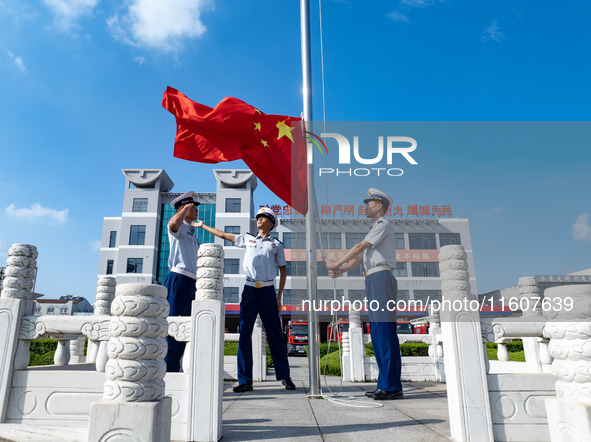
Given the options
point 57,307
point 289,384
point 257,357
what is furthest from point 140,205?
point 289,384

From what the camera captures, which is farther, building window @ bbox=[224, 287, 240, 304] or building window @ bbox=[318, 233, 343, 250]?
building window @ bbox=[224, 287, 240, 304]

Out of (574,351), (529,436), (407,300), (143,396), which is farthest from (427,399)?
(143,396)

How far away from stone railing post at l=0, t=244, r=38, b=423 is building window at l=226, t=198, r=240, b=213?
2545 cm

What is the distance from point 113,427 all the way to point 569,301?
82.7 inches

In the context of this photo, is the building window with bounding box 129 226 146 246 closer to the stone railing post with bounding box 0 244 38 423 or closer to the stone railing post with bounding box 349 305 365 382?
the stone railing post with bounding box 349 305 365 382

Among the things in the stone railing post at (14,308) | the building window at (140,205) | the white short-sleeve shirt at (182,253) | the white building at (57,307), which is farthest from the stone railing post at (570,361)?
the white building at (57,307)

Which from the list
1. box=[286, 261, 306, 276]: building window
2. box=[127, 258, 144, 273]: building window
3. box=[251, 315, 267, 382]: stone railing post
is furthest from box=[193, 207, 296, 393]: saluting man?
box=[127, 258, 144, 273]: building window

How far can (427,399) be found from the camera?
12.1 feet

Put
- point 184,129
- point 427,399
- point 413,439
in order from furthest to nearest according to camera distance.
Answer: point 184,129 → point 427,399 → point 413,439

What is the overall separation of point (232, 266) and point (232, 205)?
4479 mm

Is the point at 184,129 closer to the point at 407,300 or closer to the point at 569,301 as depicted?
the point at 407,300

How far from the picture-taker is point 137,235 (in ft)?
91.3

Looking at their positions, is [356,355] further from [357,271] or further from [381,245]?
[381,245]

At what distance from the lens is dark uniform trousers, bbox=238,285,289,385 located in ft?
13.0
